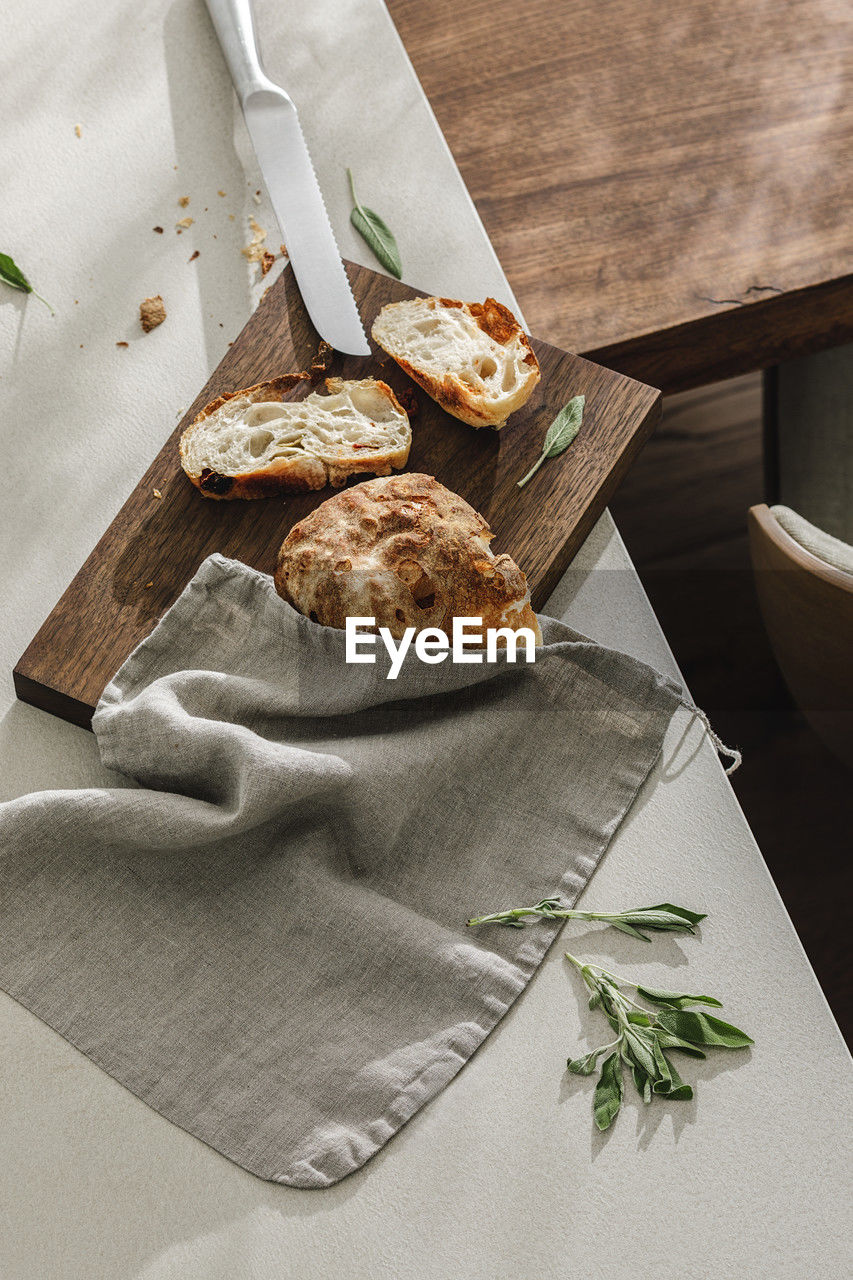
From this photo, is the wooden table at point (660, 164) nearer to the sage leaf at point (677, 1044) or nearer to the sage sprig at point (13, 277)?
the sage sprig at point (13, 277)

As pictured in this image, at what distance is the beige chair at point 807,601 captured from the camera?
102cm

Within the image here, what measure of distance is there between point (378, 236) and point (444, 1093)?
0.88m

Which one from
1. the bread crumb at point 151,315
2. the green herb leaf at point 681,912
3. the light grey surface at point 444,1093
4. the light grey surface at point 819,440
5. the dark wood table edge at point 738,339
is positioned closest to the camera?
the light grey surface at point 444,1093

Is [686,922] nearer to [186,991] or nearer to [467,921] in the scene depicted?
[467,921]

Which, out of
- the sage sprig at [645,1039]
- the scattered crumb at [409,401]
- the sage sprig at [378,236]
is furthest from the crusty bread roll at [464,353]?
the sage sprig at [645,1039]

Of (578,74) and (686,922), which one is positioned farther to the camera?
(578,74)

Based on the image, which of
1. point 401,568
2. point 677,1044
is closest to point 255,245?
point 401,568

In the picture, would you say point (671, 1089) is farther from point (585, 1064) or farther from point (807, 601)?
point (807, 601)

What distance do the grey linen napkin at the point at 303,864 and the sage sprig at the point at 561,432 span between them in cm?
19

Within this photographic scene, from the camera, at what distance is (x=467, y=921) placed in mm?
806

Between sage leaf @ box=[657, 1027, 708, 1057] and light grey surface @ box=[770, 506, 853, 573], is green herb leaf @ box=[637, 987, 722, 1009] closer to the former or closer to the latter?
sage leaf @ box=[657, 1027, 708, 1057]

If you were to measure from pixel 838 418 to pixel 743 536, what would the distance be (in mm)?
576

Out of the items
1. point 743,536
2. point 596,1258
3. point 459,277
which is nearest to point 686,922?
point 596,1258

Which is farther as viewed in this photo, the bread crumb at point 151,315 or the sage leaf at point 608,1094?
the bread crumb at point 151,315
